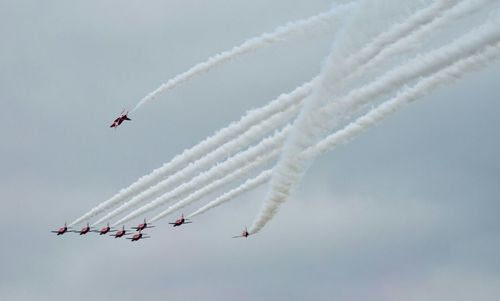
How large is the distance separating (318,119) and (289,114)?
793 cm

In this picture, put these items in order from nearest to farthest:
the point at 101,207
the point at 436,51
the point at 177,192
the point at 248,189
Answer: the point at 436,51
the point at 248,189
the point at 177,192
the point at 101,207

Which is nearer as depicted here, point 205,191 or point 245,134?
point 245,134

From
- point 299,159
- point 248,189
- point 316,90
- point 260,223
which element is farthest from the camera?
point 248,189

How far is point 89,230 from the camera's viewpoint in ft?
305

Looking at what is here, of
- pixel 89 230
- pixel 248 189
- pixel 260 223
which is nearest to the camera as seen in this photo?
pixel 260 223

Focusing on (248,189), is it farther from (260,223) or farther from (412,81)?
(412,81)

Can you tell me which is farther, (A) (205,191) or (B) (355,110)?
(A) (205,191)

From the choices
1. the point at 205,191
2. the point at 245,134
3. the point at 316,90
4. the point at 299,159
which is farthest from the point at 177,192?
the point at 316,90

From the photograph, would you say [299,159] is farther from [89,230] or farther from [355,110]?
[89,230]

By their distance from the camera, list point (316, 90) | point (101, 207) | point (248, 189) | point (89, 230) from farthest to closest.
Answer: point (89, 230)
point (101, 207)
point (248, 189)
point (316, 90)

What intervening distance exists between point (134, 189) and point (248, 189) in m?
11.6

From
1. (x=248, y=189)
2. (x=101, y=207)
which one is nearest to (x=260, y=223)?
(x=248, y=189)

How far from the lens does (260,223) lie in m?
58.8

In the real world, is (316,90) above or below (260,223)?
above
